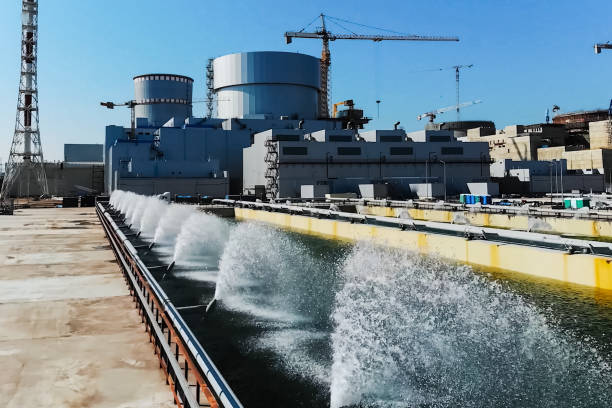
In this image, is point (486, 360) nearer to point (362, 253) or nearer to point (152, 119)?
point (362, 253)

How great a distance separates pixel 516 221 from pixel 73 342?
42.0 m

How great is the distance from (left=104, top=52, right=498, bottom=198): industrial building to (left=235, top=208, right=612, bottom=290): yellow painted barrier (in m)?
43.2

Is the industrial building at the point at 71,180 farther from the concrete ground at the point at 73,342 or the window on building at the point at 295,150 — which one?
the concrete ground at the point at 73,342

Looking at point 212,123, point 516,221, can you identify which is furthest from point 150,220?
point 212,123

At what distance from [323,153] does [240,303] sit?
209 feet

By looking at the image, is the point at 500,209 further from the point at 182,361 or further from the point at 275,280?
the point at 182,361

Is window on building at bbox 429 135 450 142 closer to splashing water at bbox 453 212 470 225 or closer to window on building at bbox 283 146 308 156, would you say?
window on building at bbox 283 146 308 156

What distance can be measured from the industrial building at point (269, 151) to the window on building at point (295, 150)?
0.57ft

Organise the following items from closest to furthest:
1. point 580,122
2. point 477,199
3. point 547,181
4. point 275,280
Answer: point 275,280 → point 477,199 → point 547,181 → point 580,122

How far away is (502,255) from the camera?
74.3 ft

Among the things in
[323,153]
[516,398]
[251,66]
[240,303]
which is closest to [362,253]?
[240,303]

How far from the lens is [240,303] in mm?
17812

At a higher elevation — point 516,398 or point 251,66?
point 251,66

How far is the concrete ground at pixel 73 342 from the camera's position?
8133 mm
